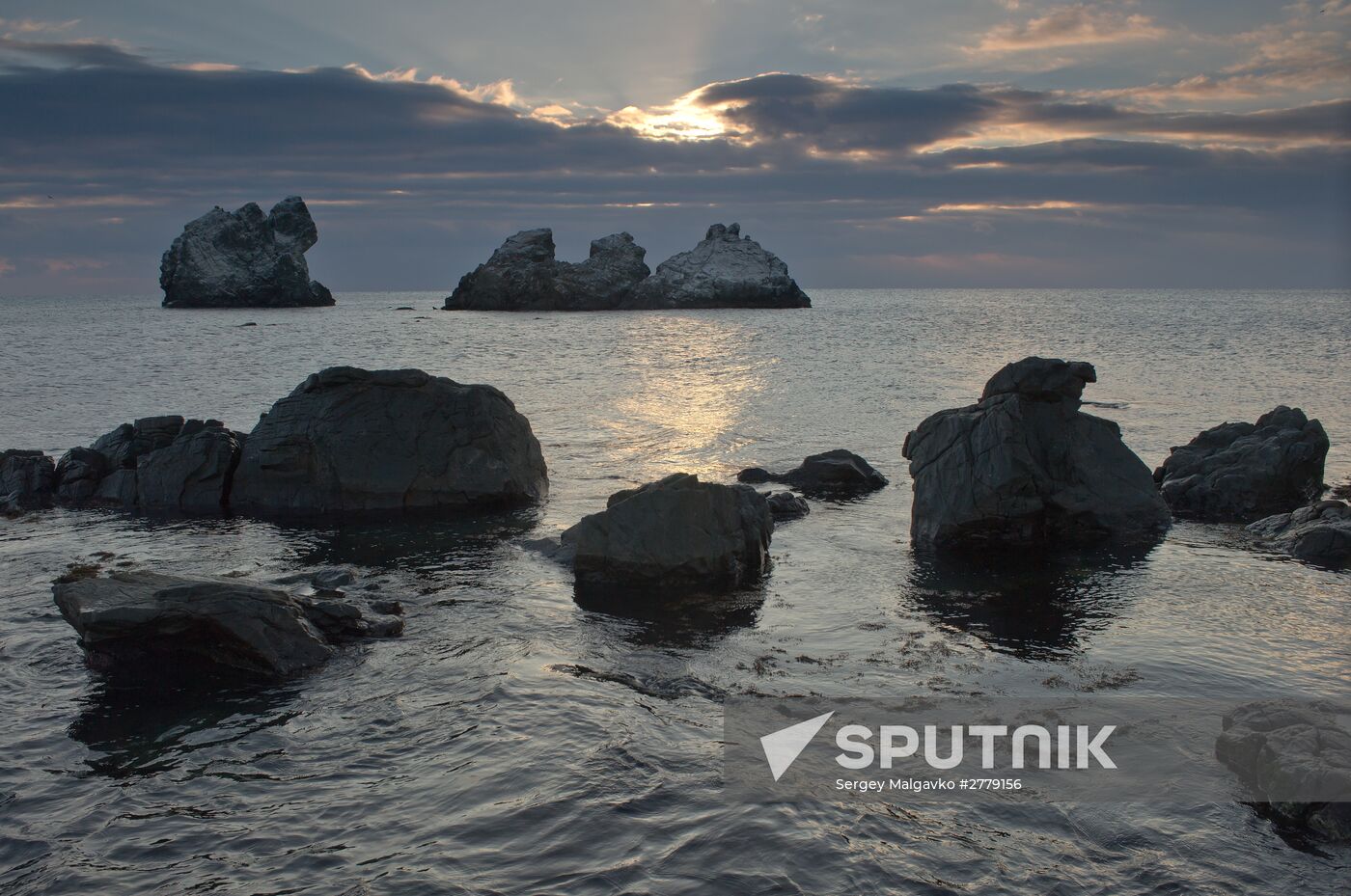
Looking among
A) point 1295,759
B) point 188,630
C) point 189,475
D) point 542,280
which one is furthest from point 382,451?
point 542,280

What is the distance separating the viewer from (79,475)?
2598 centimetres

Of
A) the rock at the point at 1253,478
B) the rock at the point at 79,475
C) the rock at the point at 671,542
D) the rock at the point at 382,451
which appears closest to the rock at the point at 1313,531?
the rock at the point at 1253,478

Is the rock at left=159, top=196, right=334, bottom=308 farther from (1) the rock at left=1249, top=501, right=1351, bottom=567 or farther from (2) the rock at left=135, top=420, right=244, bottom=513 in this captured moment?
(1) the rock at left=1249, top=501, right=1351, bottom=567

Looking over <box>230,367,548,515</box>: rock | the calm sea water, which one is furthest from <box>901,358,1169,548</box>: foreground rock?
<box>230,367,548,515</box>: rock

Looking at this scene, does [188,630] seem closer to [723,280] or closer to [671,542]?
[671,542]

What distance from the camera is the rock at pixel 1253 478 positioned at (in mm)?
23922

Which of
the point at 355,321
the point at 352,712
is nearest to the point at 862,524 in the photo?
the point at 352,712

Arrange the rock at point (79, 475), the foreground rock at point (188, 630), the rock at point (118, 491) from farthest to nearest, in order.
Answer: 1. the rock at point (79, 475)
2. the rock at point (118, 491)
3. the foreground rock at point (188, 630)

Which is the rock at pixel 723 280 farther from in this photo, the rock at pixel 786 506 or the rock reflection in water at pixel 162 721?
the rock reflection in water at pixel 162 721

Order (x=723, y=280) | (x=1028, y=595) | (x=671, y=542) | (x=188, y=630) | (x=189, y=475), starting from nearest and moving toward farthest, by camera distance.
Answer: (x=188, y=630) → (x=1028, y=595) → (x=671, y=542) → (x=189, y=475) → (x=723, y=280)

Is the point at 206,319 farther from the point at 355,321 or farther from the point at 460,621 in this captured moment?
the point at 460,621

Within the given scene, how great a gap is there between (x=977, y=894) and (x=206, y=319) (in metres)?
146

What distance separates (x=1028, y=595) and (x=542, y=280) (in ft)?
538

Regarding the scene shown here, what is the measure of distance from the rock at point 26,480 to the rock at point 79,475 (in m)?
0.27
